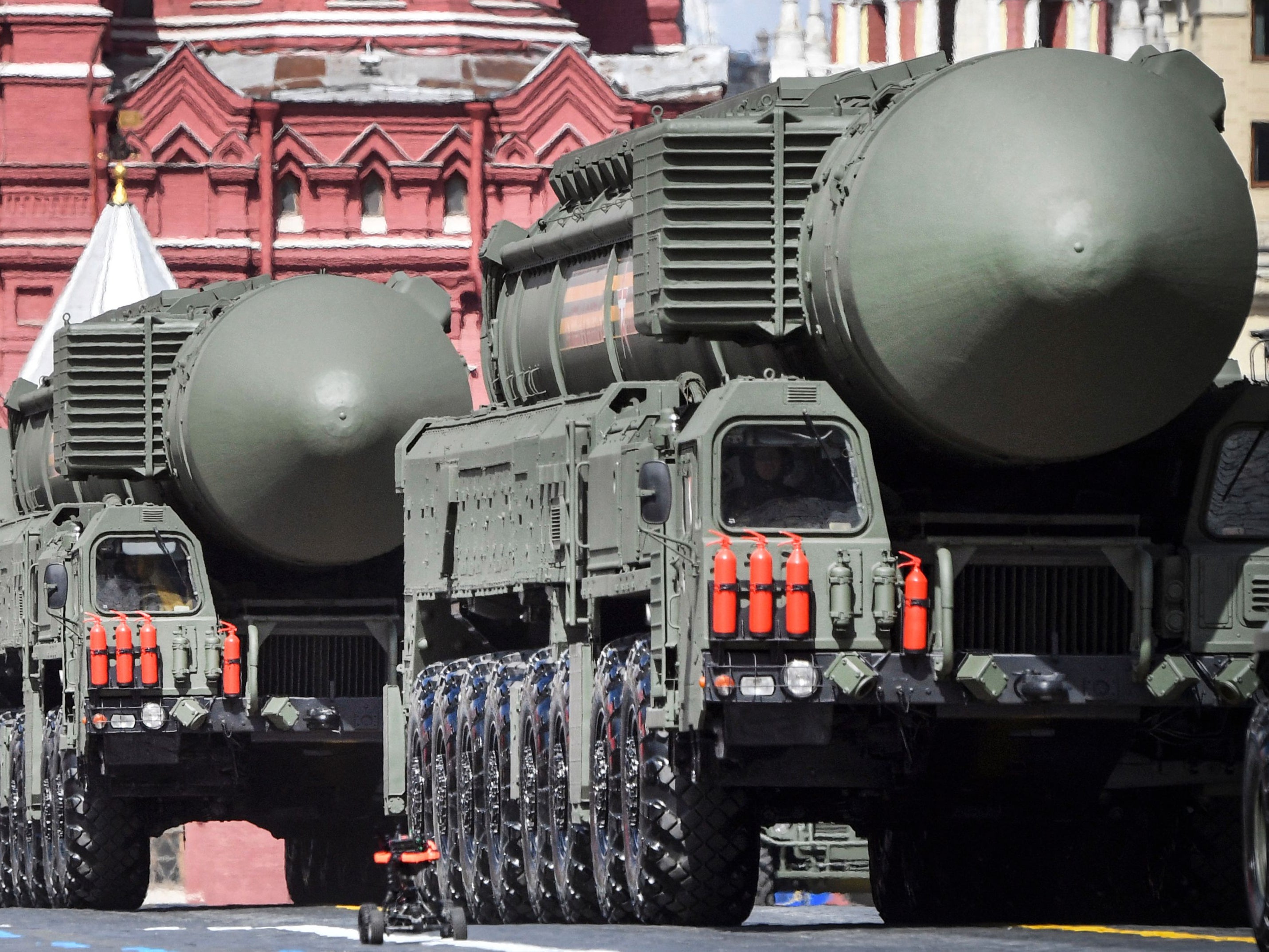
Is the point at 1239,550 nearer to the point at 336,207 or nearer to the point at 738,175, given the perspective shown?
the point at 738,175

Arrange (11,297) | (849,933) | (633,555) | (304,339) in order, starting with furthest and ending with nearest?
(11,297), (304,339), (633,555), (849,933)

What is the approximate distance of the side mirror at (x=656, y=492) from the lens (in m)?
20.2

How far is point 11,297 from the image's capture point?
224ft

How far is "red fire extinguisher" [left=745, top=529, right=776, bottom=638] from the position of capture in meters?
19.5

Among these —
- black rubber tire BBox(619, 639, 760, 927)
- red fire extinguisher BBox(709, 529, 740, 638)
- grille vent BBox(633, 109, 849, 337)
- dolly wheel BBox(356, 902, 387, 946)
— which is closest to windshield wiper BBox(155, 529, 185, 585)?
black rubber tire BBox(619, 639, 760, 927)

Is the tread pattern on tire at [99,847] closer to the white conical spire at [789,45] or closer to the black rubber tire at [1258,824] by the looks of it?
the black rubber tire at [1258,824]

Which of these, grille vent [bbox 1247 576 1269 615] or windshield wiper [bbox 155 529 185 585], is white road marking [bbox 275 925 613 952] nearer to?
grille vent [bbox 1247 576 1269 615]

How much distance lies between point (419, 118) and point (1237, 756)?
49486 millimetres

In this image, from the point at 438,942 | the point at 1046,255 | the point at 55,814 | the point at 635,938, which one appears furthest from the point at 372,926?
the point at 55,814

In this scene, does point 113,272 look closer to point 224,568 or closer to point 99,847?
point 224,568

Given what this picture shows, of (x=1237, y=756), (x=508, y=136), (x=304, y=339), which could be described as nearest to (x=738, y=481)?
(x=1237, y=756)

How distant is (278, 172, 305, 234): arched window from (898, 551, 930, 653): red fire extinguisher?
50.2 metres

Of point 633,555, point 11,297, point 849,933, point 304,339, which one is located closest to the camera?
point 849,933

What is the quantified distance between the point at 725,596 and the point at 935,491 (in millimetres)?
1724
